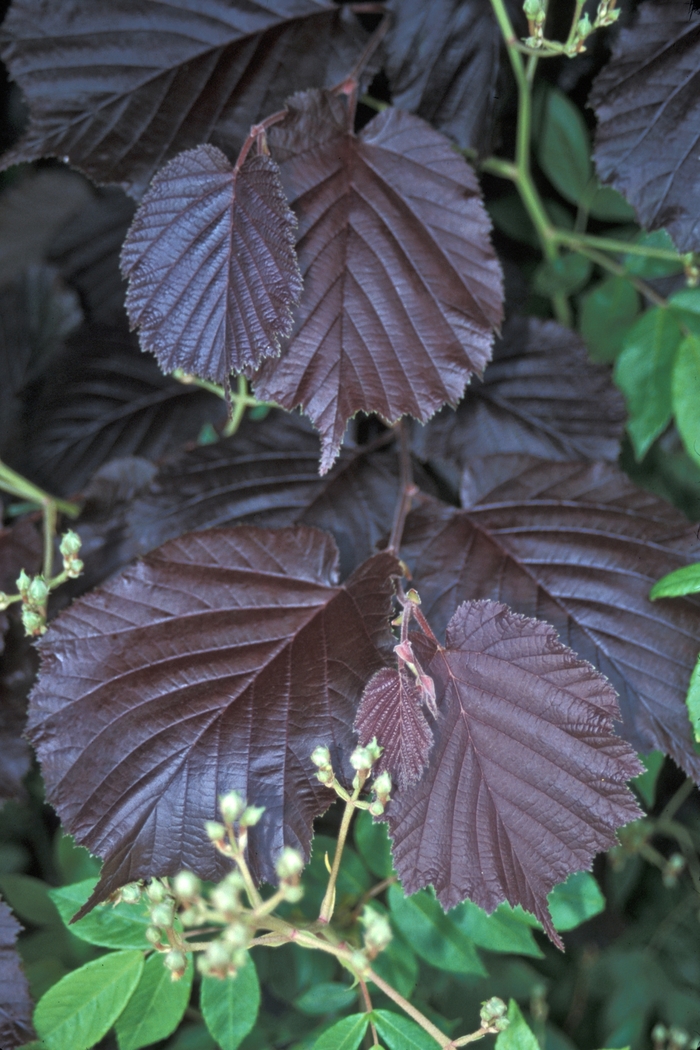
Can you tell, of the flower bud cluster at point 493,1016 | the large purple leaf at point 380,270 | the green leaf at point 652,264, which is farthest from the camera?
the green leaf at point 652,264

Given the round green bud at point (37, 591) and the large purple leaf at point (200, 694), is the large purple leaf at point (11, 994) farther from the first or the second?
the round green bud at point (37, 591)

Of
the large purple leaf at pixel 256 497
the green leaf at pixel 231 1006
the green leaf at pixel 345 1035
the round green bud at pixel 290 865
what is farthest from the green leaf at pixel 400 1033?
the large purple leaf at pixel 256 497

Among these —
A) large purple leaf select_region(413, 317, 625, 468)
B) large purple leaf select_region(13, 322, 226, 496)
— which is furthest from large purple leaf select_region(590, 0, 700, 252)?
large purple leaf select_region(13, 322, 226, 496)

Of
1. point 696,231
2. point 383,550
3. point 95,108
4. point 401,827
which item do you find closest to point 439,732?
point 401,827

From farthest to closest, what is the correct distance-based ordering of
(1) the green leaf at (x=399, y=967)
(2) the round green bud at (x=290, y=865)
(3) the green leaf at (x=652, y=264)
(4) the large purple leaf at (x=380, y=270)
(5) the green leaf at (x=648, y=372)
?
(3) the green leaf at (x=652, y=264) < (5) the green leaf at (x=648, y=372) < (1) the green leaf at (x=399, y=967) < (4) the large purple leaf at (x=380, y=270) < (2) the round green bud at (x=290, y=865)

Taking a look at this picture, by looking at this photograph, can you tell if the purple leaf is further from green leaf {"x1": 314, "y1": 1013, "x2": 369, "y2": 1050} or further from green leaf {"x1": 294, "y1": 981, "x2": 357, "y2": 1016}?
green leaf {"x1": 294, "y1": 981, "x2": 357, "y2": 1016}

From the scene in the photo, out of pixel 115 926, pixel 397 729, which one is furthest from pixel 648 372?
pixel 115 926
